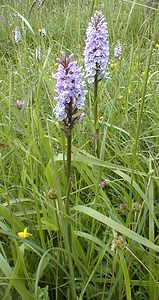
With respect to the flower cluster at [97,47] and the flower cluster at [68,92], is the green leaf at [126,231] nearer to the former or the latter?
the flower cluster at [68,92]

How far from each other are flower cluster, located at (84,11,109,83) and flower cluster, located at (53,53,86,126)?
507 mm

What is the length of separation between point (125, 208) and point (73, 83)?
0.50m

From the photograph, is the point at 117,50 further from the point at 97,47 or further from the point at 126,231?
the point at 126,231

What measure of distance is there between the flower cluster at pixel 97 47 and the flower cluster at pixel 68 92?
0.51 m

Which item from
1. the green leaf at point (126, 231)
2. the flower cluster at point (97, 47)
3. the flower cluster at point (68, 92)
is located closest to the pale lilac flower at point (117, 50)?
the flower cluster at point (97, 47)

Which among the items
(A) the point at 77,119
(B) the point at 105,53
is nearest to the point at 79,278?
(A) the point at 77,119

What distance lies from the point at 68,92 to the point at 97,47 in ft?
2.00

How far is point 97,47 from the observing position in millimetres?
1823

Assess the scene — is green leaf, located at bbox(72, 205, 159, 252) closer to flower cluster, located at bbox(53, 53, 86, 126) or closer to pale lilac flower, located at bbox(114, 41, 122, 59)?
flower cluster, located at bbox(53, 53, 86, 126)

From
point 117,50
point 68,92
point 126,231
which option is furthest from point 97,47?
point 117,50

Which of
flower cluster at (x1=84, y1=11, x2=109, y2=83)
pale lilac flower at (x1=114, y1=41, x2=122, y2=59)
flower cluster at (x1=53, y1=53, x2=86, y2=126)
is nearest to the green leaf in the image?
flower cluster at (x1=53, y1=53, x2=86, y2=126)

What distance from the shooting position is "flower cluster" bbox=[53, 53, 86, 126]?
1.28m

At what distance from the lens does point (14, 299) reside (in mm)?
1369

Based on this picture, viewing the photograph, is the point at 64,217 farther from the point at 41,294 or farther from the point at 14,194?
the point at 14,194
